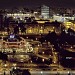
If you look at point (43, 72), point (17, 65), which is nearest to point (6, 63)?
point (17, 65)

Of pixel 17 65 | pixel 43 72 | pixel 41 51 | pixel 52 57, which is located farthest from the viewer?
pixel 41 51

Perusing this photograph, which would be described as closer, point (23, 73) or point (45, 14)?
point (23, 73)

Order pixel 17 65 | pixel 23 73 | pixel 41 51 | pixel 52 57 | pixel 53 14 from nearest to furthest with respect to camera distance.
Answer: pixel 23 73 < pixel 17 65 < pixel 52 57 < pixel 41 51 < pixel 53 14

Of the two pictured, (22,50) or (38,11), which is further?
(38,11)

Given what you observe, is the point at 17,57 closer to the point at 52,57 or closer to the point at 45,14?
the point at 52,57

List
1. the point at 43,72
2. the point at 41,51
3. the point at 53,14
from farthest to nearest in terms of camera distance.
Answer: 1. the point at 53,14
2. the point at 41,51
3. the point at 43,72

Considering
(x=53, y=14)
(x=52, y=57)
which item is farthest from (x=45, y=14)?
(x=52, y=57)

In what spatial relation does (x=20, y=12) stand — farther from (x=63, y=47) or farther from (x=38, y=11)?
(x=63, y=47)

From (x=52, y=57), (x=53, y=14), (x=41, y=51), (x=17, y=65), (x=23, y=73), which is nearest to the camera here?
(x=23, y=73)
